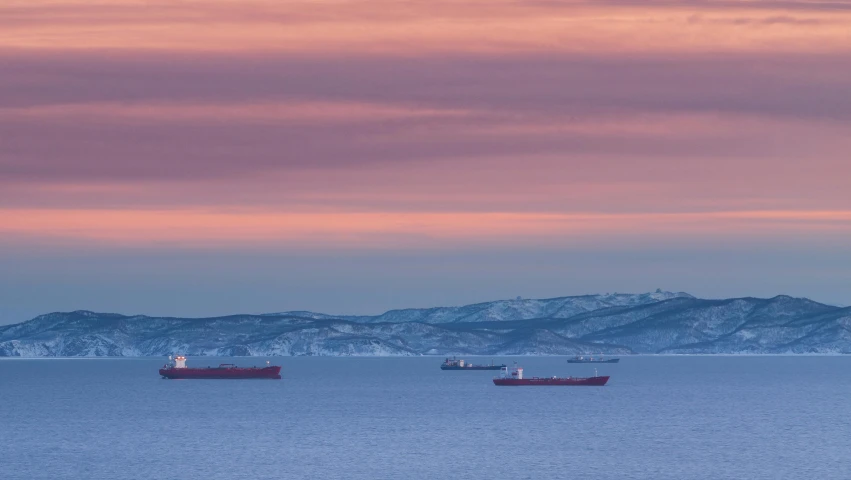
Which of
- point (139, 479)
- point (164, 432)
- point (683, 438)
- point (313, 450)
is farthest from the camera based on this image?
point (164, 432)

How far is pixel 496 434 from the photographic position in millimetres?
174500

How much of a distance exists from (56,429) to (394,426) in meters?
43.7

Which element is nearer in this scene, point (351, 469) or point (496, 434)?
point (351, 469)

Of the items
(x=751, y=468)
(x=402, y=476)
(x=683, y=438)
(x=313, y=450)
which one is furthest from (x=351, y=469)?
(x=683, y=438)

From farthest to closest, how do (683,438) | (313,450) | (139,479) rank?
(683,438) < (313,450) < (139,479)

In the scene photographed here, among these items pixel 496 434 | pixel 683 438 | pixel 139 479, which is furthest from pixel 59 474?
pixel 683 438

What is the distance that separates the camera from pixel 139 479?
128 metres

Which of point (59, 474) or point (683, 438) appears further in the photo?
point (683, 438)

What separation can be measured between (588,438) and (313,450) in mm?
34342

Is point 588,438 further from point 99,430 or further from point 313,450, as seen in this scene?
point 99,430

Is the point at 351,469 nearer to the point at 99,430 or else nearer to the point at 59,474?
the point at 59,474

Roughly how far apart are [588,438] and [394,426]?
3087 cm

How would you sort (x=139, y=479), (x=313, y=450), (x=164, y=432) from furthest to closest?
(x=164, y=432) < (x=313, y=450) < (x=139, y=479)

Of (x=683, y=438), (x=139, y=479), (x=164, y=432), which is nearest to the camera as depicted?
(x=139, y=479)
